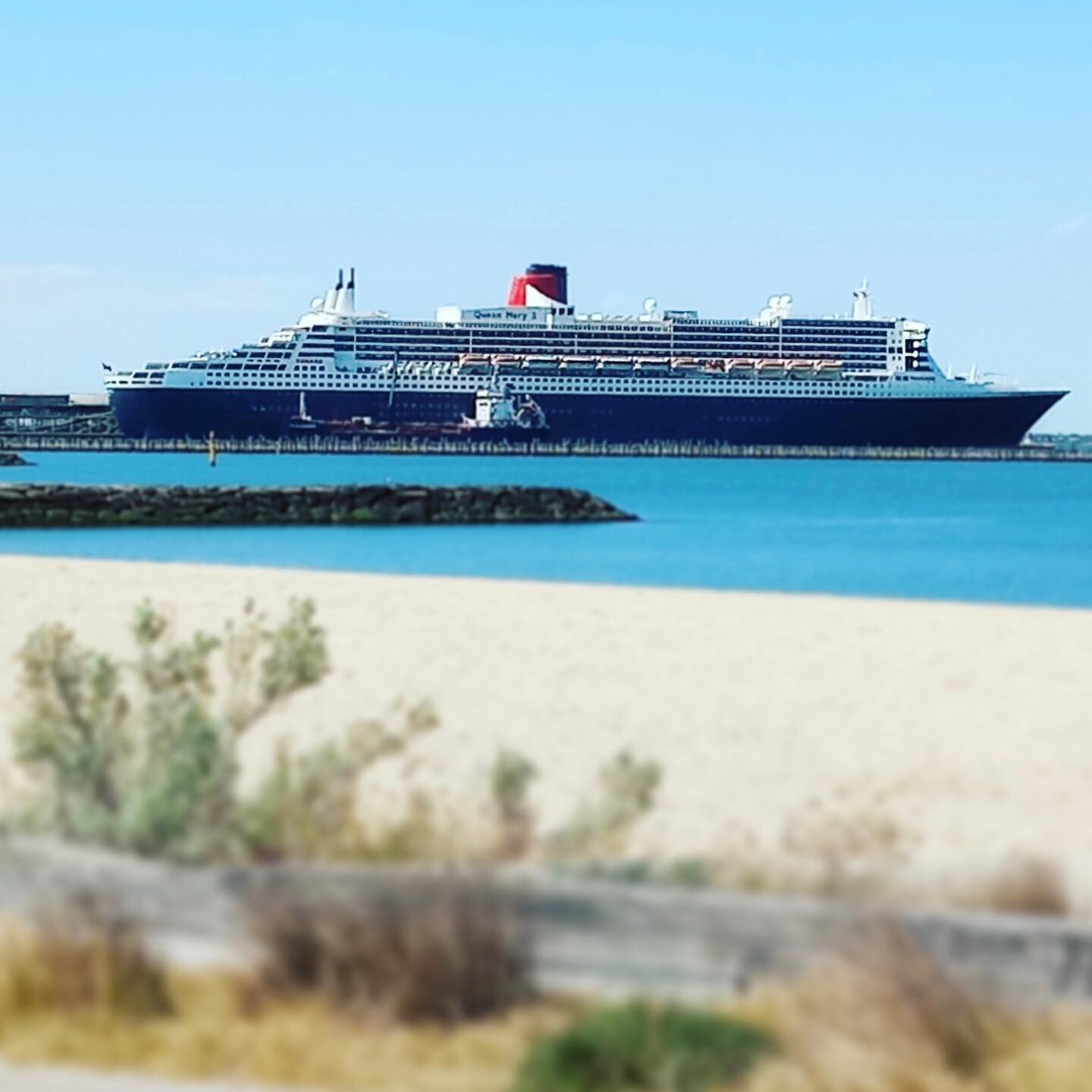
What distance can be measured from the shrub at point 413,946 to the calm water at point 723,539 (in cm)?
2292

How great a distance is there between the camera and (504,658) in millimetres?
12906

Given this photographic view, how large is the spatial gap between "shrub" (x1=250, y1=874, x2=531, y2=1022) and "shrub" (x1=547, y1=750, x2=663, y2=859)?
0.77 meters

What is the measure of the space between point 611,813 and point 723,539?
36.7 metres

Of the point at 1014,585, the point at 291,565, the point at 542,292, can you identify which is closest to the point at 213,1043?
the point at 291,565

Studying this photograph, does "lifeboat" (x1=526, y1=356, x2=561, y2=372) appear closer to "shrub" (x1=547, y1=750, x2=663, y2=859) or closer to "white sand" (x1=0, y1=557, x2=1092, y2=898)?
"white sand" (x1=0, y1=557, x2=1092, y2=898)

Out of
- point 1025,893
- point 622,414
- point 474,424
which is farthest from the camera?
→ point 474,424

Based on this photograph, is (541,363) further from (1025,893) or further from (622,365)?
(1025,893)

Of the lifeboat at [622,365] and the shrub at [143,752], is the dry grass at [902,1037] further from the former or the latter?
the lifeboat at [622,365]

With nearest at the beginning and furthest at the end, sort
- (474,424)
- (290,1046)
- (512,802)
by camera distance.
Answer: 1. (290,1046)
2. (512,802)
3. (474,424)

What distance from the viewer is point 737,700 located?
11227 mm

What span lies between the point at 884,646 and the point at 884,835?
27.0 feet

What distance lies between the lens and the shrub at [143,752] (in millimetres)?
5680

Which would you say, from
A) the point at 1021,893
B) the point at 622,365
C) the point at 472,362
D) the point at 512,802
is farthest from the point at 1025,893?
the point at 472,362

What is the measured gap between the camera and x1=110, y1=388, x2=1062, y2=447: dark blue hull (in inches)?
3863
